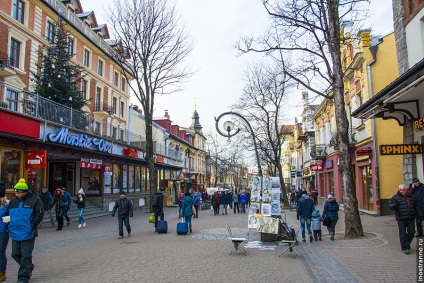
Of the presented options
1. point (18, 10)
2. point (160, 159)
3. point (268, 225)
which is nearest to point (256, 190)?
point (268, 225)

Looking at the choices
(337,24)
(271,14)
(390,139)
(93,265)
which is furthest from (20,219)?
(390,139)

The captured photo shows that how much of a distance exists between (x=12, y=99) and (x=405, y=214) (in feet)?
47.2

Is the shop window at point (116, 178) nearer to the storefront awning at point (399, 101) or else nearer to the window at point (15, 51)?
the window at point (15, 51)

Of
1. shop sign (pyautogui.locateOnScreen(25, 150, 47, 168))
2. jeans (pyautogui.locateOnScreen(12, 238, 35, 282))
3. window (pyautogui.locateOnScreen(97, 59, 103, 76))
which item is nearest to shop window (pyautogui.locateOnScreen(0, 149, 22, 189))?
shop sign (pyautogui.locateOnScreen(25, 150, 47, 168))

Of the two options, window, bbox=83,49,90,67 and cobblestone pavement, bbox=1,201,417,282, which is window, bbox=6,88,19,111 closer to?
cobblestone pavement, bbox=1,201,417,282

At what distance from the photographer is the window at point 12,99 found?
14265 mm

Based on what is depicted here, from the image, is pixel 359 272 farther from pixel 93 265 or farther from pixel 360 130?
pixel 360 130

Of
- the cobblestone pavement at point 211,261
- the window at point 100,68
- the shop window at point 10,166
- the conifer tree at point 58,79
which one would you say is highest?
the window at point 100,68

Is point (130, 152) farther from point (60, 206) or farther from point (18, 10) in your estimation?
point (18, 10)

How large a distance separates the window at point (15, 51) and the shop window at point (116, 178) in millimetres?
9309

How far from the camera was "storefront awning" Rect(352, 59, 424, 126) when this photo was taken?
8828 mm

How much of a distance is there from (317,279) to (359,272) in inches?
36.6

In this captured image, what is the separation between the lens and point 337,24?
12.4 m

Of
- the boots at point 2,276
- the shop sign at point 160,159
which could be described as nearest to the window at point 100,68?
the shop sign at point 160,159
